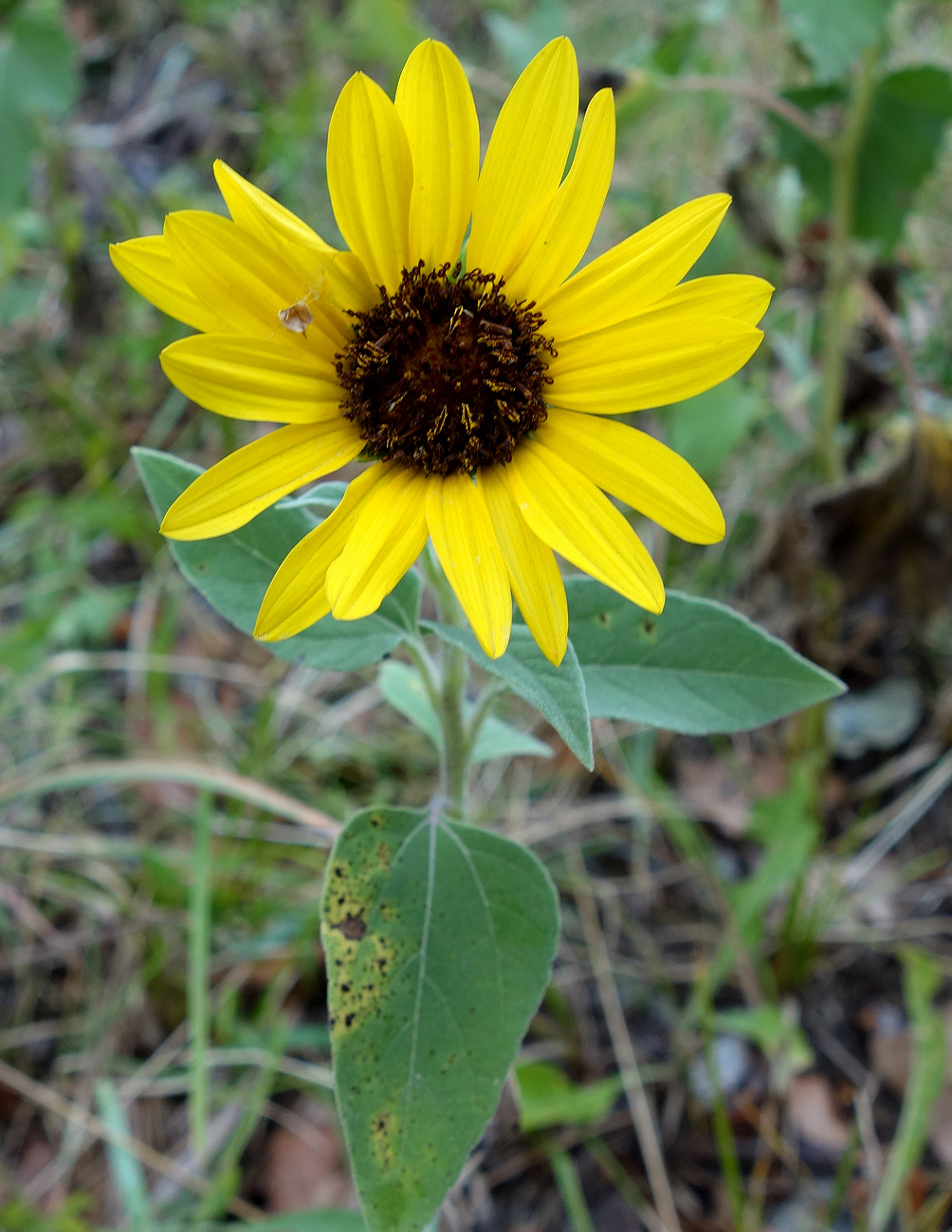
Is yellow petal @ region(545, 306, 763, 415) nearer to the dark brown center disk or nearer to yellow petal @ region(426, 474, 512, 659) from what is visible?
the dark brown center disk

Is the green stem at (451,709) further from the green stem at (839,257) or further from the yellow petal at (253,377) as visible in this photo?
the green stem at (839,257)

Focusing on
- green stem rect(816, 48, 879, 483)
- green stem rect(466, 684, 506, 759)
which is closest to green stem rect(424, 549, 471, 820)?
green stem rect(466, 684, 506, 759)

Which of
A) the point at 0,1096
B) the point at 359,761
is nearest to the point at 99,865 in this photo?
the point at 0,1096

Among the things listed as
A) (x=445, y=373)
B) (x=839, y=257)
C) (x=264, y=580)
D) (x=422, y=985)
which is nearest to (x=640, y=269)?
(x=445, y=373)

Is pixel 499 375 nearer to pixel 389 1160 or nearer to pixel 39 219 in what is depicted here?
pixel 389 1160

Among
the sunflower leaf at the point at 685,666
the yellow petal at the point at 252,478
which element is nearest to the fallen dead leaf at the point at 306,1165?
the sunflower leaf at the point at 685,666

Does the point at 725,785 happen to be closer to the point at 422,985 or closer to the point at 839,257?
the point at 839,257
